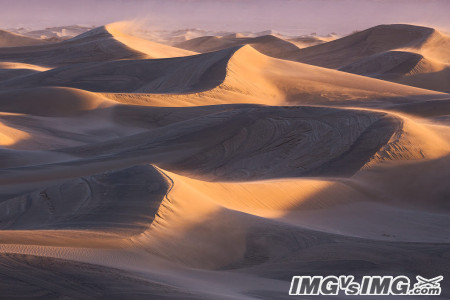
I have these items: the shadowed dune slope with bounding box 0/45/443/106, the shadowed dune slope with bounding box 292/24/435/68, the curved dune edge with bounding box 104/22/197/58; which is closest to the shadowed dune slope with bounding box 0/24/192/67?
Answer: the curved dune edge with bounding box 104/22/197/58

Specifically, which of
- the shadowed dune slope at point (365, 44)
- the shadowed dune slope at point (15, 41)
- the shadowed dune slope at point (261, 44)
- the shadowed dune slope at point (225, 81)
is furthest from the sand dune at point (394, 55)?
the shadowed dune slope at point (15, 41)

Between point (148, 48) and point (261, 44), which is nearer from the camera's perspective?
point (148, 48)

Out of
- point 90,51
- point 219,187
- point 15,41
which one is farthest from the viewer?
point 15,41

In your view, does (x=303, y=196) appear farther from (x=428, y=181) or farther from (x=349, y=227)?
(x=428, y=181)

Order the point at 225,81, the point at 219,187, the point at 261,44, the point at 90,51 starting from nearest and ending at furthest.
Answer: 1. the point at 219,187
2. the point at 225,81
3. the point at 90,51
4. the point at 261,44

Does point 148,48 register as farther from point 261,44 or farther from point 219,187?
point 219,187

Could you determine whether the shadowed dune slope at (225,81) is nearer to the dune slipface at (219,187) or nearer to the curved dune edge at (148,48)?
the dune slipface at (219,187)

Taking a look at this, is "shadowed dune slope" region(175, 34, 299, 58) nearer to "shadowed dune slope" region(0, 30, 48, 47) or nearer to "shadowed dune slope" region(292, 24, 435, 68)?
"shadowed dune slope" region(292, 24, 435, 68)

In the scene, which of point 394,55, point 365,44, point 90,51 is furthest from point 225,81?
point 365,44
